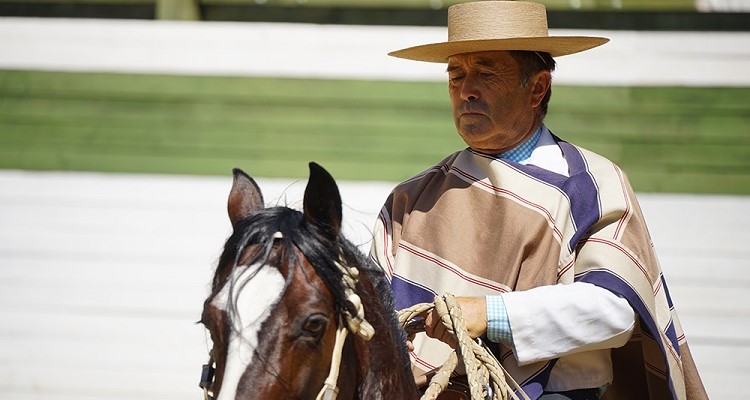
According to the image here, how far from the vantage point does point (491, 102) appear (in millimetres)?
2707

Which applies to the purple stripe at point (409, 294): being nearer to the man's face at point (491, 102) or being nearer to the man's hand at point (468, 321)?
the man's hand at point (468, 321)

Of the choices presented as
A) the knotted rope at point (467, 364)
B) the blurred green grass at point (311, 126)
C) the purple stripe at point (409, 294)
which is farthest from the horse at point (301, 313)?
the blurred green grass at point (311, 126)

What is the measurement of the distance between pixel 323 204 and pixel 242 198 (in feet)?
0.91

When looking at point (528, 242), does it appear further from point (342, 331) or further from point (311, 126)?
point (311, 126)

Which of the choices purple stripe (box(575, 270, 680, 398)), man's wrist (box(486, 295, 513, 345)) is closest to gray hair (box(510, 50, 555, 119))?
purple stripe (box(575, 270, 680, 398))

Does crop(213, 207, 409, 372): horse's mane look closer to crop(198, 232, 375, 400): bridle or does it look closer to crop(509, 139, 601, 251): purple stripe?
crop(198, 232, 375, 400): bridle

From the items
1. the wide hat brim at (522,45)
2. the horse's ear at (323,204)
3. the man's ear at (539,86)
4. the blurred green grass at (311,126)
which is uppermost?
the wide hat brim at (522,45)

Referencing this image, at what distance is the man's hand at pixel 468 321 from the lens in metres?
2.31

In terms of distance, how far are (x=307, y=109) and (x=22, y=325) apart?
2.36m

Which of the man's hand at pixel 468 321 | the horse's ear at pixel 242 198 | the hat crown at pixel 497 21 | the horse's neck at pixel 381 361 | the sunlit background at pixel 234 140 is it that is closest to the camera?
the horse's neck at pixel 381 361

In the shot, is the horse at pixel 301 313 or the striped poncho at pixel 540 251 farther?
the striped poncho at pixel 540 251

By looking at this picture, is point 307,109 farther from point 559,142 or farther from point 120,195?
point 559,142

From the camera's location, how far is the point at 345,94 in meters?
6.11

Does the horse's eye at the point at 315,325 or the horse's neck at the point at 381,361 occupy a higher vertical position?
the horse's eye at the point at 315,325
